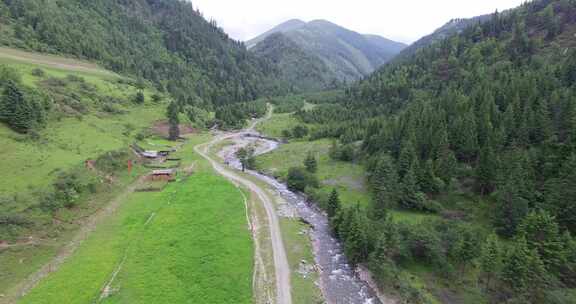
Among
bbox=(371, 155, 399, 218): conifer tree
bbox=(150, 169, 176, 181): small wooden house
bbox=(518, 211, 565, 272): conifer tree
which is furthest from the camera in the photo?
bbox=(150, 169, 176, 181): small wooden house

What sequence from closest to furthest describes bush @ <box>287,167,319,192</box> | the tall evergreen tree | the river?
the river, the tall evergreen tree, bush @ <box>287,167,319,192</box>

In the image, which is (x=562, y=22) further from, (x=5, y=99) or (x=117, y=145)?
(x=5, y=99)

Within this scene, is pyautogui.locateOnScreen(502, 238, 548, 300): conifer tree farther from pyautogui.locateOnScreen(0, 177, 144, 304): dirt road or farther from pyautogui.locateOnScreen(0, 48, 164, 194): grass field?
pyautogui.locateOnScreen(0, 48, 164, 194): grass field

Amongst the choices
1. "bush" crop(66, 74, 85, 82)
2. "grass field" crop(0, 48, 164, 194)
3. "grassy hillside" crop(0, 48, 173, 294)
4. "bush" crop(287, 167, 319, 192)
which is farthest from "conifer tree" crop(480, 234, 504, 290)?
"bush" crop(66, 74, 85, 82)

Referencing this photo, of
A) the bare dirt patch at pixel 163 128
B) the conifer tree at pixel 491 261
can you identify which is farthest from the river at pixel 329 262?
the bare dirt patch at pixel 163 128

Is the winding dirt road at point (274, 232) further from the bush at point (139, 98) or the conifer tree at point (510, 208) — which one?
the conifer tree at point (510, 208)

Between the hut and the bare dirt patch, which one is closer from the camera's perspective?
the hut

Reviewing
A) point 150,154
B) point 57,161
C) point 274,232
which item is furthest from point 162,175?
point 274,232

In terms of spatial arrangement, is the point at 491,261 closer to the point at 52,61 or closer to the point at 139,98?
the point at 139,98
